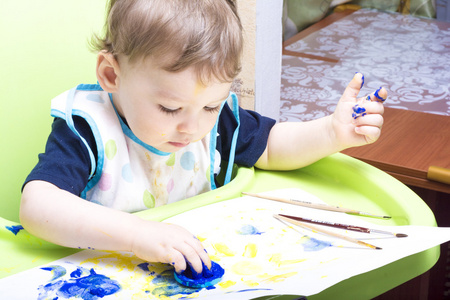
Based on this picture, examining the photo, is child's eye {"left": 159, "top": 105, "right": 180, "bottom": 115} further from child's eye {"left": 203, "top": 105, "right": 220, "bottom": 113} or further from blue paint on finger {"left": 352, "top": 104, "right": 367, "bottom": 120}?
blue paint on finger {"left": 352, "top": 104, "right": 367, "bottom": 120}

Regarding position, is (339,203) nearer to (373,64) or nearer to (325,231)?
(325,231)

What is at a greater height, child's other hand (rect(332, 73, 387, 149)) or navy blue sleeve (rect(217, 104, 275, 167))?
child's other hand (rect(332, 73, 387, 149))

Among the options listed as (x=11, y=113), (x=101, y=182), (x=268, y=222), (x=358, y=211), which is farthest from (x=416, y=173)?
(x=11, y=113)

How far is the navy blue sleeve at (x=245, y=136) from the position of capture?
0.87 metres

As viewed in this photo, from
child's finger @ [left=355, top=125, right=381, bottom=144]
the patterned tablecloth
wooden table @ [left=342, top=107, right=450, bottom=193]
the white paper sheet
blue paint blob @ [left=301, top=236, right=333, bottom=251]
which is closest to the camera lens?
the white paper sheet

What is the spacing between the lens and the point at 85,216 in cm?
65

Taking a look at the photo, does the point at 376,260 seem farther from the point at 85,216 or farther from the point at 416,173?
the point at 416,173

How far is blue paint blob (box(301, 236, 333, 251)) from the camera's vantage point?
0.68 m

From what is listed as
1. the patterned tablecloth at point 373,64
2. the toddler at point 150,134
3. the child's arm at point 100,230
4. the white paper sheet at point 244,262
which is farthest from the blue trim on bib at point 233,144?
the patterned tablecloth at point 373,64

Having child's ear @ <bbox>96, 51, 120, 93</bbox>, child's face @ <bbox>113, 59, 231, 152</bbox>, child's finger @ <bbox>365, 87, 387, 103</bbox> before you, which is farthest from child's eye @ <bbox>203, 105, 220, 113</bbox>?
child's finger @ <bbox>365, 87, 387, 103</bbox>

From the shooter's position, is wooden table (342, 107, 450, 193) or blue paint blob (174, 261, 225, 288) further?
wooden table (342, 107, 450, 193)

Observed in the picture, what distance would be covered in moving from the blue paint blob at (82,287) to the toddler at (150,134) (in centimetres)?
4

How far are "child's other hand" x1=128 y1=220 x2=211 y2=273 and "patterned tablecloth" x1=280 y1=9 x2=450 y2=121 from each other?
80 centimetres

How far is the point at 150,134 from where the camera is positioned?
71cm
